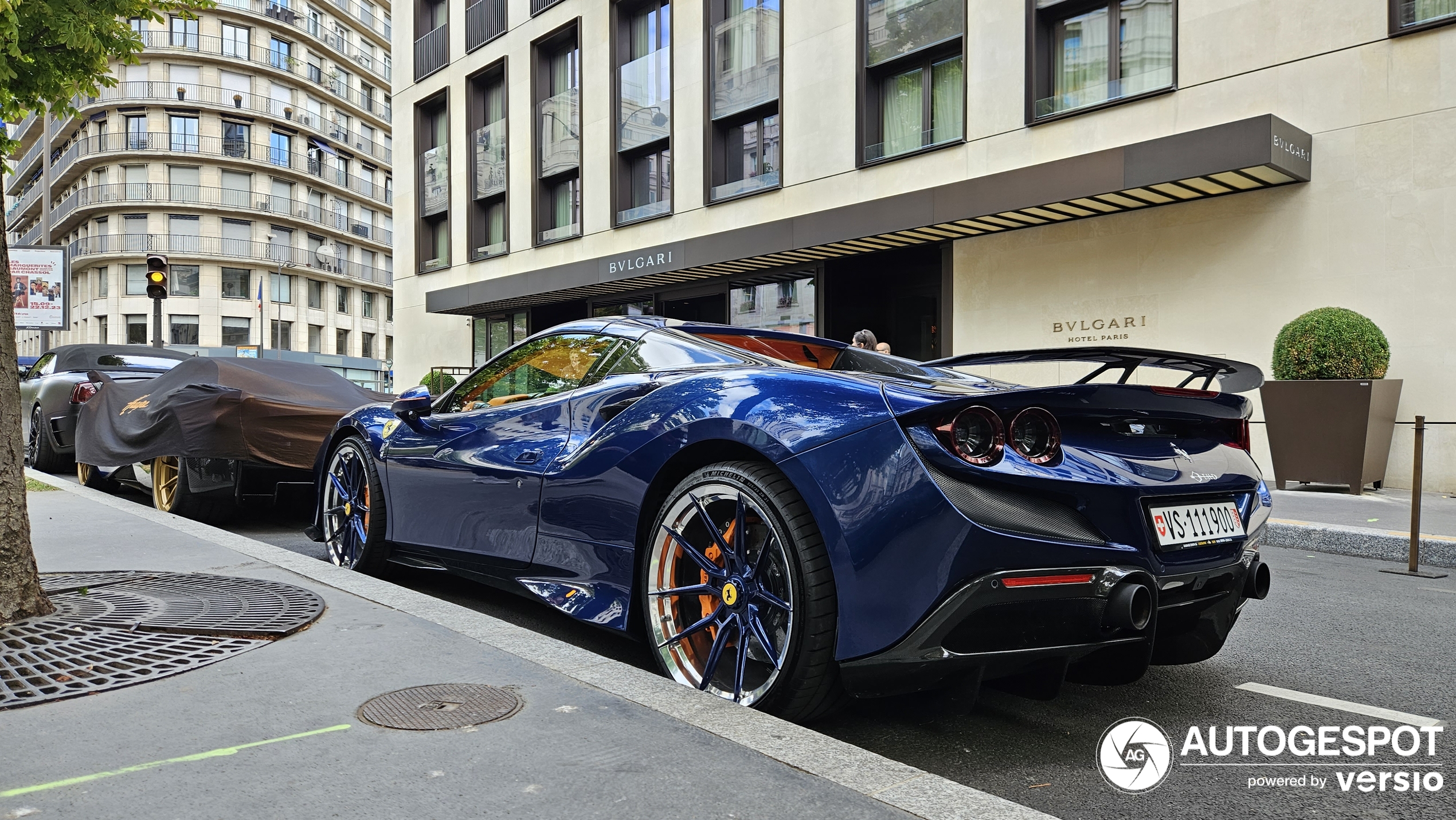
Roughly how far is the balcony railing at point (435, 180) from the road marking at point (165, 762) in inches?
968

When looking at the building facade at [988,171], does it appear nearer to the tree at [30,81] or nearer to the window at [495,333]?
the window at [495,333]

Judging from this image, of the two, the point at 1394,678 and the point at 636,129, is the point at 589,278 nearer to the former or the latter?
the point at 636,129

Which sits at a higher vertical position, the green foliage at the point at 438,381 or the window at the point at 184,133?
the window at the point at 184,133

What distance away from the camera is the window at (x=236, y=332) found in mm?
52188

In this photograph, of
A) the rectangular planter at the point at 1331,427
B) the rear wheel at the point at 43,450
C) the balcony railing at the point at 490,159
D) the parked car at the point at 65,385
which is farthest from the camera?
the balcony railing at the point at 490,159

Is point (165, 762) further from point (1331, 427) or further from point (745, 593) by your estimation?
point (1331, 427)

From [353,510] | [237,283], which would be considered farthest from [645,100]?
[237,283]

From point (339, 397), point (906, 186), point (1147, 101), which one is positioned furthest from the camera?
point (906, 186)

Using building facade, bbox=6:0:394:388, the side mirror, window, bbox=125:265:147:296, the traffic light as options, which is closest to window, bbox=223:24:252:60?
building facade, bbox=6:0:394:388

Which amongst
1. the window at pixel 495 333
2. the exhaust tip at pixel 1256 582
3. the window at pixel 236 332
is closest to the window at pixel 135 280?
the window at pixel 236 332

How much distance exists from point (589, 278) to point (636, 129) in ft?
10.3

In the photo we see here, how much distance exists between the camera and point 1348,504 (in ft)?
28.5

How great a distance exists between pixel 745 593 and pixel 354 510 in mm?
2984

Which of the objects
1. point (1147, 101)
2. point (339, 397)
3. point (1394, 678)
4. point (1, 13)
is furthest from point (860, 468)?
point (1147, 101)
